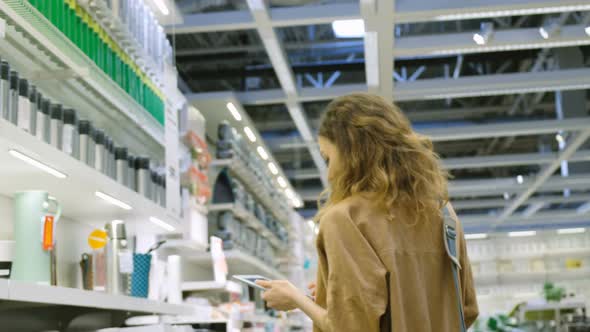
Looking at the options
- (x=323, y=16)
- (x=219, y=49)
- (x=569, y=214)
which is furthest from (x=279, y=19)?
(x=569, y=214)

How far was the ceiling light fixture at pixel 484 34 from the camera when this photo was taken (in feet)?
21.4

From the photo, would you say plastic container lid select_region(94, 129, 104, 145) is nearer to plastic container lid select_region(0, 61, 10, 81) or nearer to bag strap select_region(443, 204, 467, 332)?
plastic container lid select_region(0, 61, 10, 81)

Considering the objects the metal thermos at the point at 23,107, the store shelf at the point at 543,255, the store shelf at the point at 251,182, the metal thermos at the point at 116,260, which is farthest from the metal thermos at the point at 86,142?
the store shelf at the point at 543,255

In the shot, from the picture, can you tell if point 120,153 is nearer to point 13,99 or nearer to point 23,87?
point 23,87

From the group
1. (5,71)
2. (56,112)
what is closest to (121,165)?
(56,112)

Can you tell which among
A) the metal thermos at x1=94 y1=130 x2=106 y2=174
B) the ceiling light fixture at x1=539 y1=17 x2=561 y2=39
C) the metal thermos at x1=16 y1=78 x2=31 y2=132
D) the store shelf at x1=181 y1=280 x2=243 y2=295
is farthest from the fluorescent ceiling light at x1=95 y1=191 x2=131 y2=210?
the ceiling light fixture at x1=539 y1=17 x2=561 y2=39

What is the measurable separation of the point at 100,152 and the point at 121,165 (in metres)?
0.27

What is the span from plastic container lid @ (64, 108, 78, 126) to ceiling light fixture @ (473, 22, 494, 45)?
422 cm

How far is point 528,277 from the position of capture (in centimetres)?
1938

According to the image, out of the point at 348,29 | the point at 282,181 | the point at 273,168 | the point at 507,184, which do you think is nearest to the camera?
the point at 348,29

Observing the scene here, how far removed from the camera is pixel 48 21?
9.68ft

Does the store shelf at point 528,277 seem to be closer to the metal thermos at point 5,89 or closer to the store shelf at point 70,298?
the store shelf at point 70,298

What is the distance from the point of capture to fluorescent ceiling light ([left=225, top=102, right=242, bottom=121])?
768 cm

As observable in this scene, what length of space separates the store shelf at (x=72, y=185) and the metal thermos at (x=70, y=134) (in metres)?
0.13
